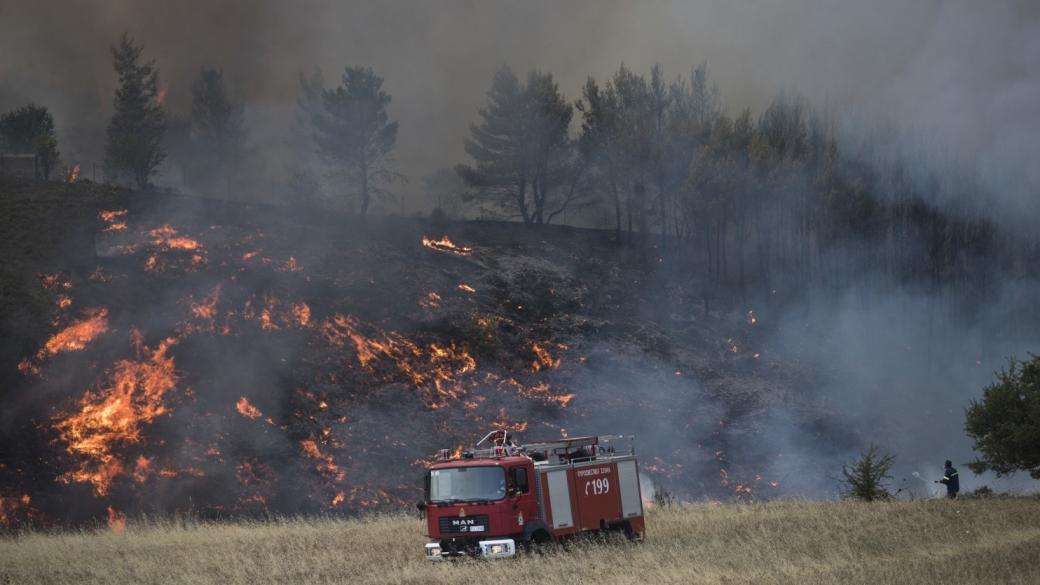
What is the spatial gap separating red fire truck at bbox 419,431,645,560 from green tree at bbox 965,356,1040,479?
58.3 ft

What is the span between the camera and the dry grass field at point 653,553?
19.5 meters

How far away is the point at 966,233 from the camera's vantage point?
70312 mm

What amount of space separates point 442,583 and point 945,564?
9.67 metres

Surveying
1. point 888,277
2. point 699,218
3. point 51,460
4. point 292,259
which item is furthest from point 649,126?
point 51,460

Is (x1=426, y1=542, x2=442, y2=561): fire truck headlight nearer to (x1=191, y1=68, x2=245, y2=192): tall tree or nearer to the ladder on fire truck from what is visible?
the ladder on fire truck

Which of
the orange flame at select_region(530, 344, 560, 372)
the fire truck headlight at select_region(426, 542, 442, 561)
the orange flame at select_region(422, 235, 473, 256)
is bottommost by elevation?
the fire truck headlight at select_region(426, 542, 442, 561)

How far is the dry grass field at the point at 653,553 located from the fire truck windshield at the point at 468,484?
1477mm

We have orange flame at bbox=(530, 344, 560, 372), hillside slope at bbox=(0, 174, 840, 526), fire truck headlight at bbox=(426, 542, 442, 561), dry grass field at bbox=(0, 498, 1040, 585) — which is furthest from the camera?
orange flame at bbox=(530, 344, 560, 372)

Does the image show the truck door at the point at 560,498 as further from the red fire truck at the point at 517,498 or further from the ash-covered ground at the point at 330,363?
the ash-covered ground at the point at 330,363

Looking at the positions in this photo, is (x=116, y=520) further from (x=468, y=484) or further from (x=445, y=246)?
(x=445, y=246)

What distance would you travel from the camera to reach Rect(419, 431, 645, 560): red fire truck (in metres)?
22.5

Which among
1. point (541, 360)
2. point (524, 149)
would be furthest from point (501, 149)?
point (541, 360)

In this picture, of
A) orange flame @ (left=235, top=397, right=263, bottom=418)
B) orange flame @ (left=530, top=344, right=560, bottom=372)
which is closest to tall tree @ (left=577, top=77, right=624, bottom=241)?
orange flame @ (left=530, top=344, right=560, bottom=372)

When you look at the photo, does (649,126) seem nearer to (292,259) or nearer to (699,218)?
(699,218)
